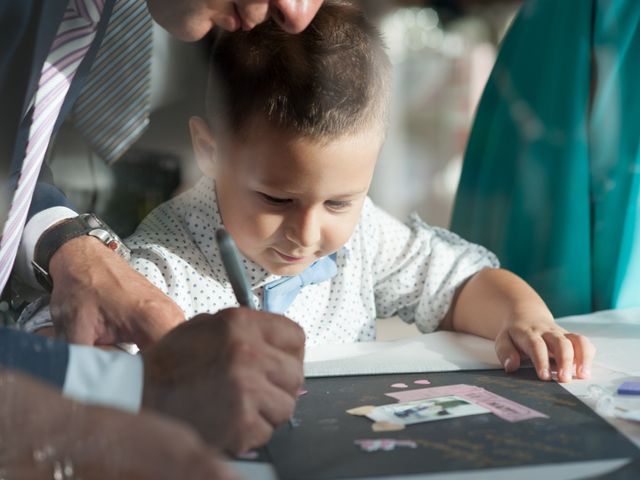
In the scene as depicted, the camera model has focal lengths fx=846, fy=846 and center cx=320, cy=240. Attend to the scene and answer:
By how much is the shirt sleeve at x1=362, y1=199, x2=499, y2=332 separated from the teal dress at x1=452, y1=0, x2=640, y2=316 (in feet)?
0.26

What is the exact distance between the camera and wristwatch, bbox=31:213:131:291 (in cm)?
70

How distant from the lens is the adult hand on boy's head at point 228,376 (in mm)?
444

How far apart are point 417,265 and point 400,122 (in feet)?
0.66

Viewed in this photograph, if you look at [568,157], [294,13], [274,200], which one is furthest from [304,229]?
[568,157]

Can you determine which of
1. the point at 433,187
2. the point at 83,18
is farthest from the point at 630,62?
the point at 83,18

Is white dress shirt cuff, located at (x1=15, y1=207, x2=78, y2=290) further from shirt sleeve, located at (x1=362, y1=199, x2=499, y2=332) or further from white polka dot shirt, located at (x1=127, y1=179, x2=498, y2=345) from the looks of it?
shirt sleeve, located at (x1=362, y1=199, x2=499, y2=332)

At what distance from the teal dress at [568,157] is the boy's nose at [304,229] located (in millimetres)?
366

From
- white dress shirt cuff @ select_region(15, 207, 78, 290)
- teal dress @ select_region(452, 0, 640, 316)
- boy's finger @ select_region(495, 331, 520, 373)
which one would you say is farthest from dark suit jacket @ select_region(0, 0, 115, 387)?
teal dress @ select_region(452, 0, 640, 316)

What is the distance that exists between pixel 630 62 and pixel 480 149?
0.71 ft

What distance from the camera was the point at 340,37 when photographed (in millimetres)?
749

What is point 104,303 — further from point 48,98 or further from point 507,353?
point 507,353

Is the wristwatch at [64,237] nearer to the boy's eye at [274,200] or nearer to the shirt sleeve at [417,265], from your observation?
the boy's eye at [274,200]

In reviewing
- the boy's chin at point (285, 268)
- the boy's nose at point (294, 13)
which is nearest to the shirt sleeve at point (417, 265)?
the boy's chin at point (285, 268)

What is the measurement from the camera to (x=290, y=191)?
730 mm
